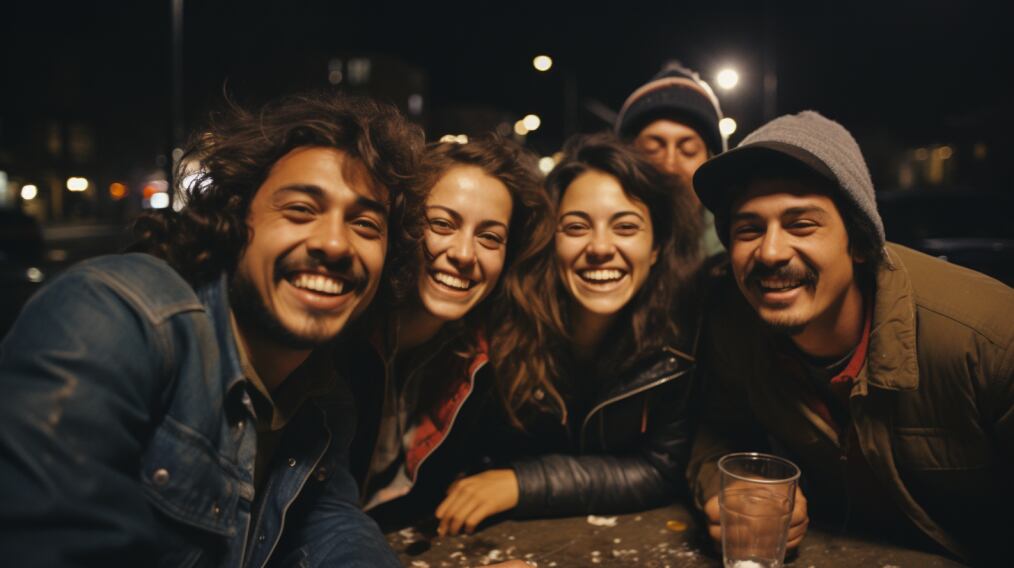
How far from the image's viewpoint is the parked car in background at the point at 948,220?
24.5ft

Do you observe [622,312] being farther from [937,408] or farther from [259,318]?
[259,318]

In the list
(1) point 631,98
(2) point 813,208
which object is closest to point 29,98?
(1) point 631,98

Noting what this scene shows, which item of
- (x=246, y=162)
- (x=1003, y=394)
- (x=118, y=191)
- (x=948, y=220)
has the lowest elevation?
(x=1003, y=394)

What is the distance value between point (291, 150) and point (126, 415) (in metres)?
1.16

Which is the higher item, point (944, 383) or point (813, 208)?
point (813, 208)

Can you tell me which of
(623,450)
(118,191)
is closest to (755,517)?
(623,450)

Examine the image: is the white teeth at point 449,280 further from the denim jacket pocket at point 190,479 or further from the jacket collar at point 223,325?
the denim jacket pocket at point 190,479

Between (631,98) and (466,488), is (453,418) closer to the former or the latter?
Answer: (466,488)

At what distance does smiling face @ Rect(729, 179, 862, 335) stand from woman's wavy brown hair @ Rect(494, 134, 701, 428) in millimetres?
705

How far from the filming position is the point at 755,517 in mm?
2088

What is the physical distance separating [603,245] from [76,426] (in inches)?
94.9

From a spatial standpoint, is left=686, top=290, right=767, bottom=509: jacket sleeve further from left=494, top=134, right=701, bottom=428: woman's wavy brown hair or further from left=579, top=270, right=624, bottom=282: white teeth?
left=579, top=270, right=624, bottom=282: white teeth

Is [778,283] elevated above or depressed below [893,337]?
above

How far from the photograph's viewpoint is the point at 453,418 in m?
3.06
